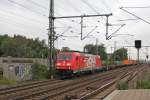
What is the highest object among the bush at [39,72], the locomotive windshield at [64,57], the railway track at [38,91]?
the locomotive windshield at [64,57]

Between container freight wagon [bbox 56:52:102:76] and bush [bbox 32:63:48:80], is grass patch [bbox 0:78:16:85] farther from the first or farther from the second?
container freight wagon [bbox 56:52:102:76]

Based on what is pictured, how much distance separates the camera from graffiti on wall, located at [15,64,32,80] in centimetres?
3844

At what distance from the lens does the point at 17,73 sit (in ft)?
125

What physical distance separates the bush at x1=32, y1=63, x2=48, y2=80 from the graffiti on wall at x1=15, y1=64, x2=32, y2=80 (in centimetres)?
56

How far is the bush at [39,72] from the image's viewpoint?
40938mm

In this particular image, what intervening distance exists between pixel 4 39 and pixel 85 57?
75.5 meters

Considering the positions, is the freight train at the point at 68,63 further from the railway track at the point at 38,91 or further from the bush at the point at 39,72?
the railway track at the point at 38,91

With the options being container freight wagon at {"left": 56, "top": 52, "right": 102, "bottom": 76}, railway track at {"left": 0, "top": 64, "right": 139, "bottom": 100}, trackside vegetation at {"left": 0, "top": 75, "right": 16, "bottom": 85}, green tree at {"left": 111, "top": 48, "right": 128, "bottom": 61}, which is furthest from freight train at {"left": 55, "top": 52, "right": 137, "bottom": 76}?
green tree at {"left": 111, "top": 48, "right": 128, "bottom": 61}

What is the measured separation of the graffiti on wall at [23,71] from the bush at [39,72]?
1.83 feet

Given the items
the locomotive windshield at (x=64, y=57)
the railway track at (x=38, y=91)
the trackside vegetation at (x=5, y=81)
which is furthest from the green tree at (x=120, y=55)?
the railway track at (x=38, y=91)

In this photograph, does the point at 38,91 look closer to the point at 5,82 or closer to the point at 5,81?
the point at 5,82

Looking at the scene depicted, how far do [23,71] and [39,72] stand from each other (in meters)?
2.88

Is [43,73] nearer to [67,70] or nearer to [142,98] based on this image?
[67,70]

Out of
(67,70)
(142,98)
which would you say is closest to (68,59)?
(67,70)
